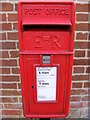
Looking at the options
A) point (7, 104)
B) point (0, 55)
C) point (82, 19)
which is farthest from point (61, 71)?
point (7, 104)

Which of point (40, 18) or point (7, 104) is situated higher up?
point (40, 18)

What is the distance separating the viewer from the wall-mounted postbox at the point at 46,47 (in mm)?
1262

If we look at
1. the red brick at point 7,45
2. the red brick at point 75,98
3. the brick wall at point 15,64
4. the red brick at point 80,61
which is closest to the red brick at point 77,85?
the brick wall at point 15,64

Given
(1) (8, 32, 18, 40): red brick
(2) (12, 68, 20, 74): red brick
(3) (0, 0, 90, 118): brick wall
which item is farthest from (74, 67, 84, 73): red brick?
(1) (8, 32, 18, 40): red brick

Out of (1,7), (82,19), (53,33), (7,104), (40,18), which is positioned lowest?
(7,104)

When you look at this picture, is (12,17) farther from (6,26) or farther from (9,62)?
(9,62)

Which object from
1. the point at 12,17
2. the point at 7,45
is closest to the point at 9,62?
the point at 7,45

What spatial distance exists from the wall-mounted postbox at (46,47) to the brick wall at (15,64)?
66cm

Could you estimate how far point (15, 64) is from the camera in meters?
2.06

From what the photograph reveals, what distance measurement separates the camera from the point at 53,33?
1.28m

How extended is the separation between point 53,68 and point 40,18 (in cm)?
42

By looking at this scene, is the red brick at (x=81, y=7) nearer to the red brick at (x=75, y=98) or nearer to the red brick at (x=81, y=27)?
the red brick at (x=81, y=27)

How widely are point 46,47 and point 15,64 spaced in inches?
33.7

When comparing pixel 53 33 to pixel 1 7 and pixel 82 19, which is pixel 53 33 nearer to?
pixel 82 19
